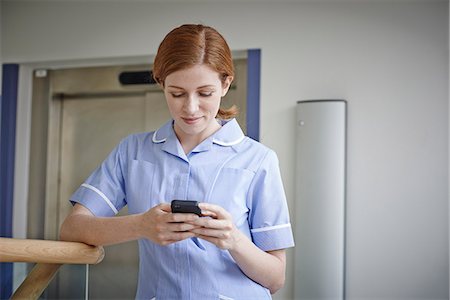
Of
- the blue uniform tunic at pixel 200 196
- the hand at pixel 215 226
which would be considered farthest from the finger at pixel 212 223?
the blue uniform tunic at pixel 200 196

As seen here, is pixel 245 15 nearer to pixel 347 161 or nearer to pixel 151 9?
pixel 151 9

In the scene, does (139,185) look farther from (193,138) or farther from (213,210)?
(213,210)

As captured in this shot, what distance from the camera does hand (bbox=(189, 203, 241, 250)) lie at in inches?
42.0

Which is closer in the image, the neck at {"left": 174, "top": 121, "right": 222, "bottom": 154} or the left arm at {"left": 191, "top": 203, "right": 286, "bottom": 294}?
the left arm at {"left": 191, "top": 203, "right": 286, "bottom": 294}

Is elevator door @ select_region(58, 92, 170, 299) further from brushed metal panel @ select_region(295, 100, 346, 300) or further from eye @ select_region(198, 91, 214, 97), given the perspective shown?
eye @ select_region(198, 91, 214, 97)

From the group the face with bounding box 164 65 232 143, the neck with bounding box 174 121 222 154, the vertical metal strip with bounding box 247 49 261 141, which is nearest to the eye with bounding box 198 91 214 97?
the face with bounding box 164 65 232 143

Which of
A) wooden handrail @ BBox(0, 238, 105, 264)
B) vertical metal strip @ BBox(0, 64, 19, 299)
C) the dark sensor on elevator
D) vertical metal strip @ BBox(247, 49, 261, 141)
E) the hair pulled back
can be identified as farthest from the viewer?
vertical metal strip @ BBox(0, 64, 19, 299)

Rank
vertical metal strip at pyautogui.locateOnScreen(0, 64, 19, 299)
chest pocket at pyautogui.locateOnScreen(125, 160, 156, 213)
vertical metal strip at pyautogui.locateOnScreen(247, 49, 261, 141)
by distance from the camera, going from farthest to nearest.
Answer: vertical metal strip at pyautogui.locateOnScreen(0, 64, 19, 299) → vertical metal strip at pyautogui.locateOnScreen(247, 49, 261, 141) → chest pocket at pyautogui.locateOnScreen(125, 160, 156, 213)

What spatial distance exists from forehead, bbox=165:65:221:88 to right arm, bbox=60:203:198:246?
27cm

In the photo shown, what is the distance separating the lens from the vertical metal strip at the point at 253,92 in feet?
9.37

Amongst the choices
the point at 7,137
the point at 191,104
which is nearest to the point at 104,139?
the point at 7,137

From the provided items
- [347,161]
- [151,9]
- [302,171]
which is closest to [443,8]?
[347,161]

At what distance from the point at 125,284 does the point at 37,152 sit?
971mm

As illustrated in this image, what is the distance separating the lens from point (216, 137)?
1.32 meters
